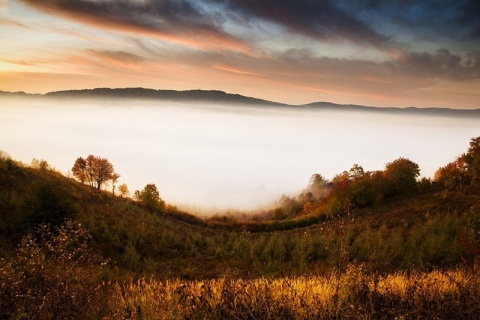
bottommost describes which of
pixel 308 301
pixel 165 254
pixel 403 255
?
pixel 165 254

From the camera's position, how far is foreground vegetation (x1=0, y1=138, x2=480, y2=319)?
3889mm

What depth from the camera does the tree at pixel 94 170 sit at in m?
78.1

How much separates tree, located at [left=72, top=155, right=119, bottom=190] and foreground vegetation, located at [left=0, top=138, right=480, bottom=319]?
55563mm

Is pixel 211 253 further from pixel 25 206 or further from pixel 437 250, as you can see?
pixel 437 250

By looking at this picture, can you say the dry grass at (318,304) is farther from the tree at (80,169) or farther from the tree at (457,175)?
the tree at (80,169)

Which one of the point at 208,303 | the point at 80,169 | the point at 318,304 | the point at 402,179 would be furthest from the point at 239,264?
the point at 80,169

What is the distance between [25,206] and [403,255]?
1406 centimetres

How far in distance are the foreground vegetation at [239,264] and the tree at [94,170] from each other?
5556cm

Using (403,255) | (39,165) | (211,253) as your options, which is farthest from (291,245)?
(39,165)

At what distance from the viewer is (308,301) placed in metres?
4.27

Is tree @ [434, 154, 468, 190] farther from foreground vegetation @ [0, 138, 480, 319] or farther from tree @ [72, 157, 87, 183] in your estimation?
tree @ [72, 157, 87, 183]

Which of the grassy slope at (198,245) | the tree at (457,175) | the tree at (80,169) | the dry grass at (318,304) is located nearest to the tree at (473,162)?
the tree at (457,175)

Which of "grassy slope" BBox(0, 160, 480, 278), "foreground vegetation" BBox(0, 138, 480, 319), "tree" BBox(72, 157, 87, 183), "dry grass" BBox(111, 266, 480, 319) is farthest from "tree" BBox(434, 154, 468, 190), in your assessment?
"tree" BBox(72, 157, 87, 183)

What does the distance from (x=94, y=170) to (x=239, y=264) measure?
252 ft
